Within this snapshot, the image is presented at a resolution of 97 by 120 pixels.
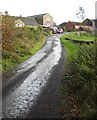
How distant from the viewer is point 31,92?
12.7m

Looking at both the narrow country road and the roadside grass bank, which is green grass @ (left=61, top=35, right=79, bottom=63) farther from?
the roadside grass bank

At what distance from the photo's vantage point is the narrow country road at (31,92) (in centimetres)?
986

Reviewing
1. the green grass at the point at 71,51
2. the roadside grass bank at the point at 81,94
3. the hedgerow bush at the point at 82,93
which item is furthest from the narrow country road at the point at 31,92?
the green grass at the point at 71,51

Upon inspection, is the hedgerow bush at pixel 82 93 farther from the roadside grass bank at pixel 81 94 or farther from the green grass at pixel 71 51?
the green grass at pixel 71 51

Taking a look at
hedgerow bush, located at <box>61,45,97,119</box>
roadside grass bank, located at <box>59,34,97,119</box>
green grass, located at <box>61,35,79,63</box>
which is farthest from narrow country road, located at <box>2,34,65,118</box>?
green grass, located at <box>61,35,79,63</box>

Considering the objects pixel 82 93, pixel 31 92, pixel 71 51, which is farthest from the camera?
pixel 71 51

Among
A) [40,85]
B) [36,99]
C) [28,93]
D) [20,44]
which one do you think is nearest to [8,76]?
[40,85]

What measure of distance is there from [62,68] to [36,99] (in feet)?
25.6

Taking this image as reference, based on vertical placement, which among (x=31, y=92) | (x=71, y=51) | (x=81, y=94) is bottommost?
(x=31, y=92)

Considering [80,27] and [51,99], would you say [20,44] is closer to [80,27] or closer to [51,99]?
[51,99]

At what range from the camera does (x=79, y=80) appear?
1298cm

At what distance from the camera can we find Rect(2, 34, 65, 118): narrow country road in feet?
32.4

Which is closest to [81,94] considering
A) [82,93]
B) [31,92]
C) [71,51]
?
[82,93]

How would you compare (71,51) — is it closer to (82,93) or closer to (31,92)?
(31,92)
